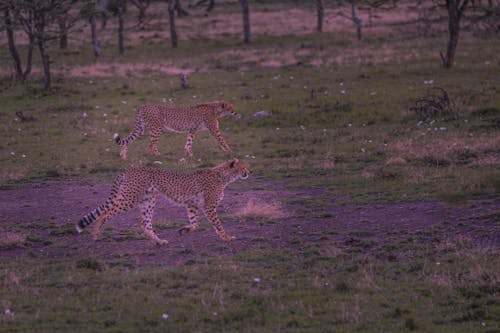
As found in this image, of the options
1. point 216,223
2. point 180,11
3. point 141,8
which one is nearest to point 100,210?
point 216,223

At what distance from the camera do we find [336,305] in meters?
7.51

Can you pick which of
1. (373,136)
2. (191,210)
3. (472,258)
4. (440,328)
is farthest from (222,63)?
(440,328)

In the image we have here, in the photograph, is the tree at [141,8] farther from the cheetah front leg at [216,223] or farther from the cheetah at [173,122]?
the cheetah front leg at [216,223]

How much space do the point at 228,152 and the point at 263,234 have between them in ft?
21.1

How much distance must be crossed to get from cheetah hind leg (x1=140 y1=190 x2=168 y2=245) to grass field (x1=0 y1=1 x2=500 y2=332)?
→ 205 millimetres

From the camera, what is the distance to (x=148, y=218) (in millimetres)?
10555

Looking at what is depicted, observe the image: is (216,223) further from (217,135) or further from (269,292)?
(217,135)

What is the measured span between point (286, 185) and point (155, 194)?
3840 mm

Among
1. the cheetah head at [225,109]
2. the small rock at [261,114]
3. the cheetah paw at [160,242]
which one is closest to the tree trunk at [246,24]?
the small rock at [261,114]

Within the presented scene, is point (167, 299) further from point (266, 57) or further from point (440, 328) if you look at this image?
point (266, 57)

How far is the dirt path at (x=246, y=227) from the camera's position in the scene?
32.5 feet

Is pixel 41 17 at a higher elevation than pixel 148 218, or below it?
higher

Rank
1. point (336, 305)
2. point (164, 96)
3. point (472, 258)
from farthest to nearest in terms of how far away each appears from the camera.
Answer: point (164, 96) < point (472, 258) < point (336, 305)

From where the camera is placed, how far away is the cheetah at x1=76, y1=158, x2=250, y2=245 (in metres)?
10.5
